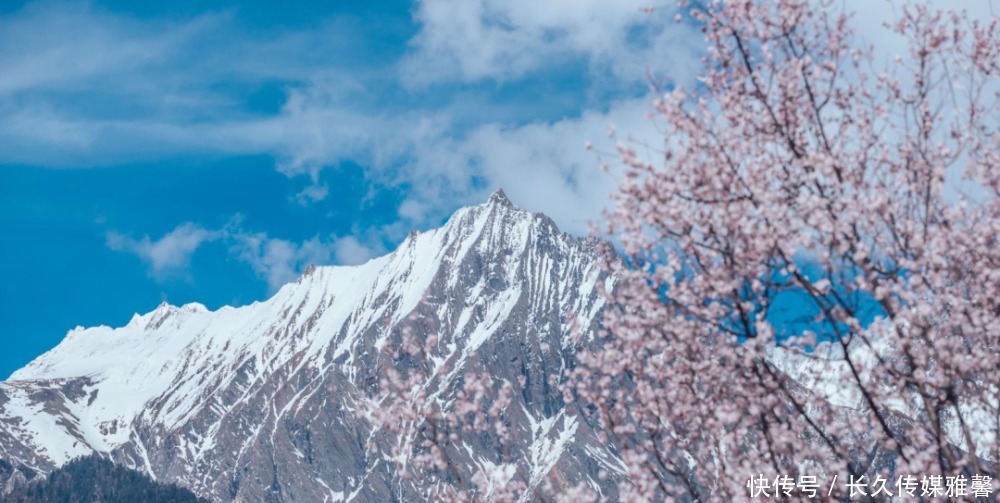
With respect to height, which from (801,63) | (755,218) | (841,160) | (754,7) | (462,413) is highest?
(754,7)

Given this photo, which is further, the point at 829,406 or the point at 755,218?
the point at 829,406

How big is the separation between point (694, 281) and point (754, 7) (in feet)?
13.2

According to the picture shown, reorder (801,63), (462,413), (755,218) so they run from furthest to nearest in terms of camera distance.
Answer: (462,413)
(801,63)
(755,218)

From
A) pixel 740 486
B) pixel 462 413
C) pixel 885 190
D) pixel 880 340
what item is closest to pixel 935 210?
pixel 885 190

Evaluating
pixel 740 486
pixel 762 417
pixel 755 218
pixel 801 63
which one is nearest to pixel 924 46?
pixel 801 63

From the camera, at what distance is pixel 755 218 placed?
12.4 meters

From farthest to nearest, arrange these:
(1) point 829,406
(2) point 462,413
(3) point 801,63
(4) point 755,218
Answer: (2) point 462,413 < (1) point 829,406 < (3) point 801,63 < (4) point 755,218

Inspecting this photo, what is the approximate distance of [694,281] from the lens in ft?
42.4

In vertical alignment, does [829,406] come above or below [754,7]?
below

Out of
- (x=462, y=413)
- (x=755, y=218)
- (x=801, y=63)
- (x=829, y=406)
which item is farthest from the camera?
(x=462, y=413)

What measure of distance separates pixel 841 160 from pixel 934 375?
303 cm

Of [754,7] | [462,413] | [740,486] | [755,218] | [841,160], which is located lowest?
[740,486]

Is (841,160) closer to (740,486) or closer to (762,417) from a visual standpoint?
(762,417)

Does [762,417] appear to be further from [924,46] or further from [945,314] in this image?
[924,46]
